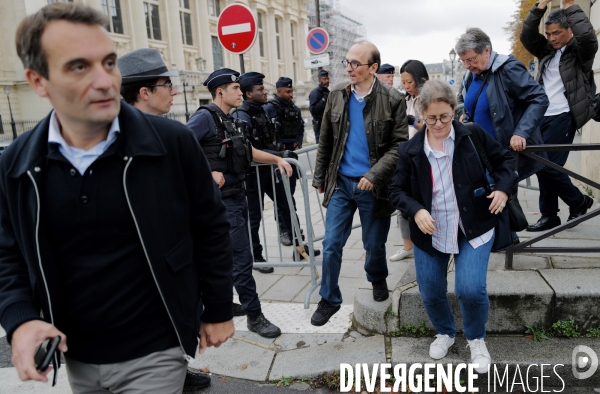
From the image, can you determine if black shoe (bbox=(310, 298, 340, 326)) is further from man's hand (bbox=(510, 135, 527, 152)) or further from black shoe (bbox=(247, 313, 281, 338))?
man's hand (bbox=(510, 135, 527, 152))

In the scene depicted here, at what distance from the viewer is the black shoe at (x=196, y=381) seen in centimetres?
333

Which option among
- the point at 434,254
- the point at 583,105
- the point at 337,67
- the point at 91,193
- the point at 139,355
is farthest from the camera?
the point at 337,67

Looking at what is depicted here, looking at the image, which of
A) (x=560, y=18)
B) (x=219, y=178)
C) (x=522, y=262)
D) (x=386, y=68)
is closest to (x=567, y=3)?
(x=560, y=18)

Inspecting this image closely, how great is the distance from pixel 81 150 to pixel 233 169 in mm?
2257

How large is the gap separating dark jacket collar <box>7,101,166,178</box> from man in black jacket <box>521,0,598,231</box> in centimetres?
399

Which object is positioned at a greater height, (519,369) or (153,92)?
(153,92)

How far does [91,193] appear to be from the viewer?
1612 millimetres

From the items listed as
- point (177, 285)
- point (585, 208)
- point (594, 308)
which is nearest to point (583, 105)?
point (585, 208)

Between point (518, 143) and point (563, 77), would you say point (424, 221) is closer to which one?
point (518, 143)

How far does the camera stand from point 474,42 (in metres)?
3.96

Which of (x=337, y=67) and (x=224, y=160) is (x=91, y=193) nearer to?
(x=224, y=160)

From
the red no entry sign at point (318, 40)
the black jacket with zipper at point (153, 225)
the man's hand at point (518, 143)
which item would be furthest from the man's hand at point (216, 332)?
the red no entry sign at point (318, 40)

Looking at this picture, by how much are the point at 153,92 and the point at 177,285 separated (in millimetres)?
2051

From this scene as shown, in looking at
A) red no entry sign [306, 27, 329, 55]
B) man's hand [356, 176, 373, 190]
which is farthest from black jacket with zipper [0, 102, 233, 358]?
red no entry sign [306, 27, 329, 55]
